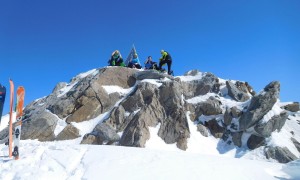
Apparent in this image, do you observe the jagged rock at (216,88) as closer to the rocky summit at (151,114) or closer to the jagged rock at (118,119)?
the rocky summit at (151,114)

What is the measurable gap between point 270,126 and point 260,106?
1939mm

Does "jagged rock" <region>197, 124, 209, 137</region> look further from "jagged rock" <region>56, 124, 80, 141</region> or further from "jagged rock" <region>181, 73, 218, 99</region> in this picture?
"jagged rock" <region>56, 124, 80, 141</region>

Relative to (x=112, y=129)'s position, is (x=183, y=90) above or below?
above

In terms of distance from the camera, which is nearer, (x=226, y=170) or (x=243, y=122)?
(x=226, y=170)

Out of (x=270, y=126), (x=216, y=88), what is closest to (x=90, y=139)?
(x=216, y=88)

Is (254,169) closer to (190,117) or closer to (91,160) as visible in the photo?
(91,160)

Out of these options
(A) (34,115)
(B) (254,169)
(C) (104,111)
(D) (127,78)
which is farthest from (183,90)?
(B) (254,169)

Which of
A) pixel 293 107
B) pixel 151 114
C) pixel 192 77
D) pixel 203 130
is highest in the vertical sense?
pixel 192 77

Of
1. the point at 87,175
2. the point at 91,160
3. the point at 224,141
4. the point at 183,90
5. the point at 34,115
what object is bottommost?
the point at 87,175

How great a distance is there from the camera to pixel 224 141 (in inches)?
1037

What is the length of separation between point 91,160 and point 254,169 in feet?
16.4

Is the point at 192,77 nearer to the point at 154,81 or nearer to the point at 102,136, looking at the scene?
the point at 154,81

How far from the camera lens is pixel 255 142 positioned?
25203 mm

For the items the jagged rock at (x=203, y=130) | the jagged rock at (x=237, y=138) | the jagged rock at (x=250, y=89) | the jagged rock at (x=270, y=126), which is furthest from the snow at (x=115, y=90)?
the jagged rock at (x=250, y=89)
